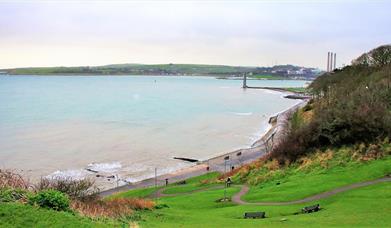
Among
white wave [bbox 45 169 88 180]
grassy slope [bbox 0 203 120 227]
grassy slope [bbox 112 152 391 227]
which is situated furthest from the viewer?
white wave [bbox 45 169 88 180]

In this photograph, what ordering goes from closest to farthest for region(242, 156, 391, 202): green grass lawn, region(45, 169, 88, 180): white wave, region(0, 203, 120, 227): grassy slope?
region(0, 203, 120, 227): grassy slope, region(242, 156, 391, 202): green grass lawn, region(45, 169, 88, 180): white wave

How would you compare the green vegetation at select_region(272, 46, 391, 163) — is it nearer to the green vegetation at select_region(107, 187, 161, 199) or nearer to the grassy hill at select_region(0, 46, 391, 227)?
the grassy hill at select_region(0, 46, 391, 227)

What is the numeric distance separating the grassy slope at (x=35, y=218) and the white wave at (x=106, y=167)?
122 feet

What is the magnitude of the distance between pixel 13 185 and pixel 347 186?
2070cm

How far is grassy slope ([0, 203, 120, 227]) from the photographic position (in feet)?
49.9

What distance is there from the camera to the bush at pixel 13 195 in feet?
56.0

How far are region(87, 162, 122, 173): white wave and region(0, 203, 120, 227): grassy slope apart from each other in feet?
122

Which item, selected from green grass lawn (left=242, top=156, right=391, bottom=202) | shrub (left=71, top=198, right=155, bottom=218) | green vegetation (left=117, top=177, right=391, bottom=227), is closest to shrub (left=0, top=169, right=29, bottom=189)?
shrub (left=71, top=198, right=155, bottom=218)

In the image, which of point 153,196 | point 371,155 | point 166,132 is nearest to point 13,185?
point 153,196

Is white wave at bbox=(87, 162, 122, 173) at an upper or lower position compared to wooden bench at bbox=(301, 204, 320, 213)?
lower

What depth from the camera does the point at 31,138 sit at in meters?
72.1

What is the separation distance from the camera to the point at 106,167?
55.2 metres

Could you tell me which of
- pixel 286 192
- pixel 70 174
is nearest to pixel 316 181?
pixel 286 192

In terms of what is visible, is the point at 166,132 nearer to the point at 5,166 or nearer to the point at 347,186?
the point at 5,166
